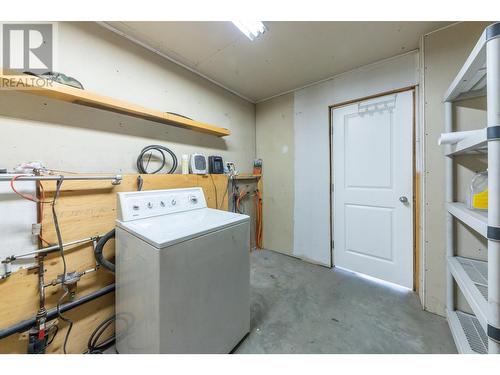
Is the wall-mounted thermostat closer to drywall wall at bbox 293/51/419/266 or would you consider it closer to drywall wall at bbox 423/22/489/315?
drywall wall at bbox 293/51/419/266

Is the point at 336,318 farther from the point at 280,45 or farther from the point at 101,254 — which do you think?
the point at 280,45

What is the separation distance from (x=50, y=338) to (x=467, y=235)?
2956 mm

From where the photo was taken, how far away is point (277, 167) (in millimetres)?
2842

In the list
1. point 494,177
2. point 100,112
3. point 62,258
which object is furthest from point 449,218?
point 100,112

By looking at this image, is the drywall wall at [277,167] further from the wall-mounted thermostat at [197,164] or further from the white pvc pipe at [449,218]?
the white pvc pipe at [449,218]

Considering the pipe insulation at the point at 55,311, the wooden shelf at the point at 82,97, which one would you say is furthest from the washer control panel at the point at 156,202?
the wooden shelf at the point at 82,97

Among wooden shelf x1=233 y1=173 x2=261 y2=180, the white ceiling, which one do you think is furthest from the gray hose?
the white ceiling

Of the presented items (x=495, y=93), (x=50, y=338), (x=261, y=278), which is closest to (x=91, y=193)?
(x=50, y=338)

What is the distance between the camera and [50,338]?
1.14 meters

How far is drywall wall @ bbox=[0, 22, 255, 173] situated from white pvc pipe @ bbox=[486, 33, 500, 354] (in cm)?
213

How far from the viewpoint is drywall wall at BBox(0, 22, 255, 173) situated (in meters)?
1.16

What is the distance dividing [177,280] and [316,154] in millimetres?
2163
